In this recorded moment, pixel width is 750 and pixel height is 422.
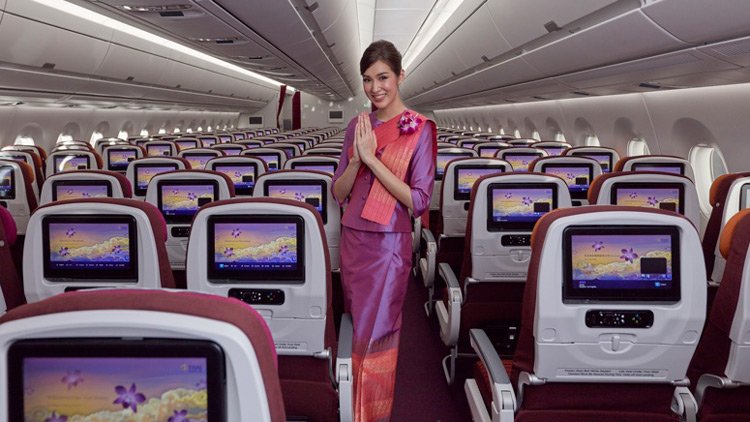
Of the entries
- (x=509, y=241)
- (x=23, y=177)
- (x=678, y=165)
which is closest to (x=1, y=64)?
(x=23, y=177)

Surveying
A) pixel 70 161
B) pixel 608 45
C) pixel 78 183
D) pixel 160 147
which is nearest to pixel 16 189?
pixel 78 183

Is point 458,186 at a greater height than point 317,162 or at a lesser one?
lesser

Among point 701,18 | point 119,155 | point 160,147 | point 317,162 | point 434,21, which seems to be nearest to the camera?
point 701,18

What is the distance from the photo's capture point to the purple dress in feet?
9.69

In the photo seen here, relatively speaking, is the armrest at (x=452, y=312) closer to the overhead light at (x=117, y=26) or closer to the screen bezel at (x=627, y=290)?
the screen bezel at (x=627, y=290)

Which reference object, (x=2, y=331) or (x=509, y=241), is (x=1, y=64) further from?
(x=2, y=331)

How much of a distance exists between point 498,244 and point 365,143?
5.42ft

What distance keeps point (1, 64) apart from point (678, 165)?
832 cm

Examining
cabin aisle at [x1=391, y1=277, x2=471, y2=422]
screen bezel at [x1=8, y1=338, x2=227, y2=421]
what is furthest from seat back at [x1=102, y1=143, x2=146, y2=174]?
screen bezel at [x1=8, y1=338, x2=227, y2=421]

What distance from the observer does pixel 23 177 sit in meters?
6.45

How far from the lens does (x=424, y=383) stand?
4.58m

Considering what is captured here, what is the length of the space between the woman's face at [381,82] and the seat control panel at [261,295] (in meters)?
0.98

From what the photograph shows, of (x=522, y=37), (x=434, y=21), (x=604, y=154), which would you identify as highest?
(x=434, y=21)

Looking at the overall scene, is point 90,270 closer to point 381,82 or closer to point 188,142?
point 381,82
